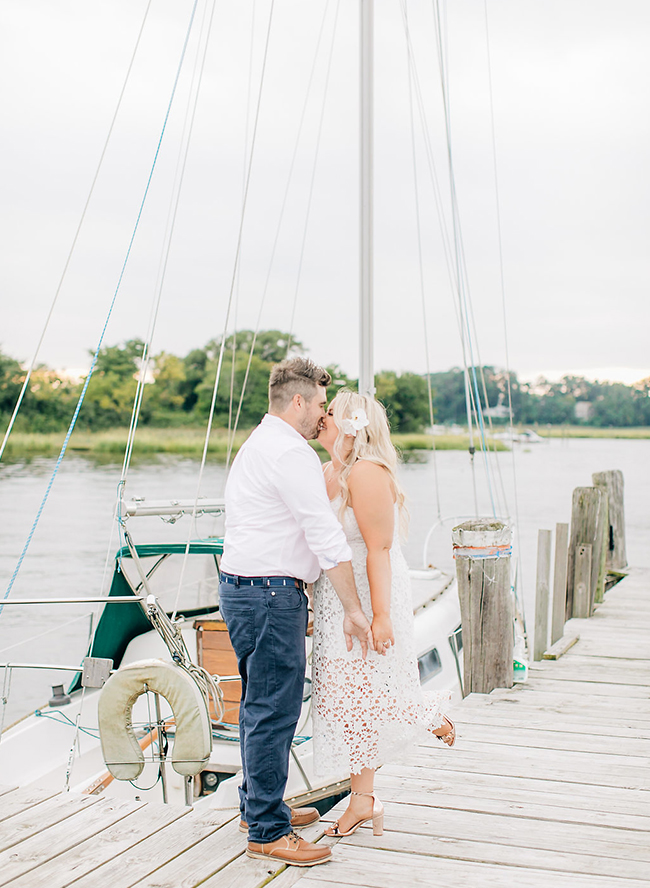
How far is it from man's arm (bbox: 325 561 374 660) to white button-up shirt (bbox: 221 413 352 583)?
0.04m

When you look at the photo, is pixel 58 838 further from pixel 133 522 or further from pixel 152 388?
pixel 152 388

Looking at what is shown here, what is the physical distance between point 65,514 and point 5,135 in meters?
13.6

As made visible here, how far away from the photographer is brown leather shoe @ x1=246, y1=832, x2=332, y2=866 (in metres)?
2.35

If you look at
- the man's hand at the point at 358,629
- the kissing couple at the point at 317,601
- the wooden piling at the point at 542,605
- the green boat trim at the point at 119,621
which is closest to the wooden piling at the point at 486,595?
the wooden piling at the point at 542,605

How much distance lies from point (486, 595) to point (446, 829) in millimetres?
1697

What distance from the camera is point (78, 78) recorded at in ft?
98.9

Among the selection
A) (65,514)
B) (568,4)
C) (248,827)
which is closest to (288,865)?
(248,827)

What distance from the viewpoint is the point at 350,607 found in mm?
2426

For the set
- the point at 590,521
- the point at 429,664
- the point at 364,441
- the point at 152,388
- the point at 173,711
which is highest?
the point at 152,388

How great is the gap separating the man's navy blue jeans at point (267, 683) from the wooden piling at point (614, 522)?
6.68m

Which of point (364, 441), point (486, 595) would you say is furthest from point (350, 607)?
point (486, 595)

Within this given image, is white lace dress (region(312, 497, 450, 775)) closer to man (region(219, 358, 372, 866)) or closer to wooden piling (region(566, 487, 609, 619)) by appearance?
man (region(219, 358, 372, 866))

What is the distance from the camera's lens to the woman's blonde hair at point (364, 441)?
2.55 metres

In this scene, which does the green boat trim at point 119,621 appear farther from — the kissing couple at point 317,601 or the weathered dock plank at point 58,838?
the kissing couple at point 317,601
